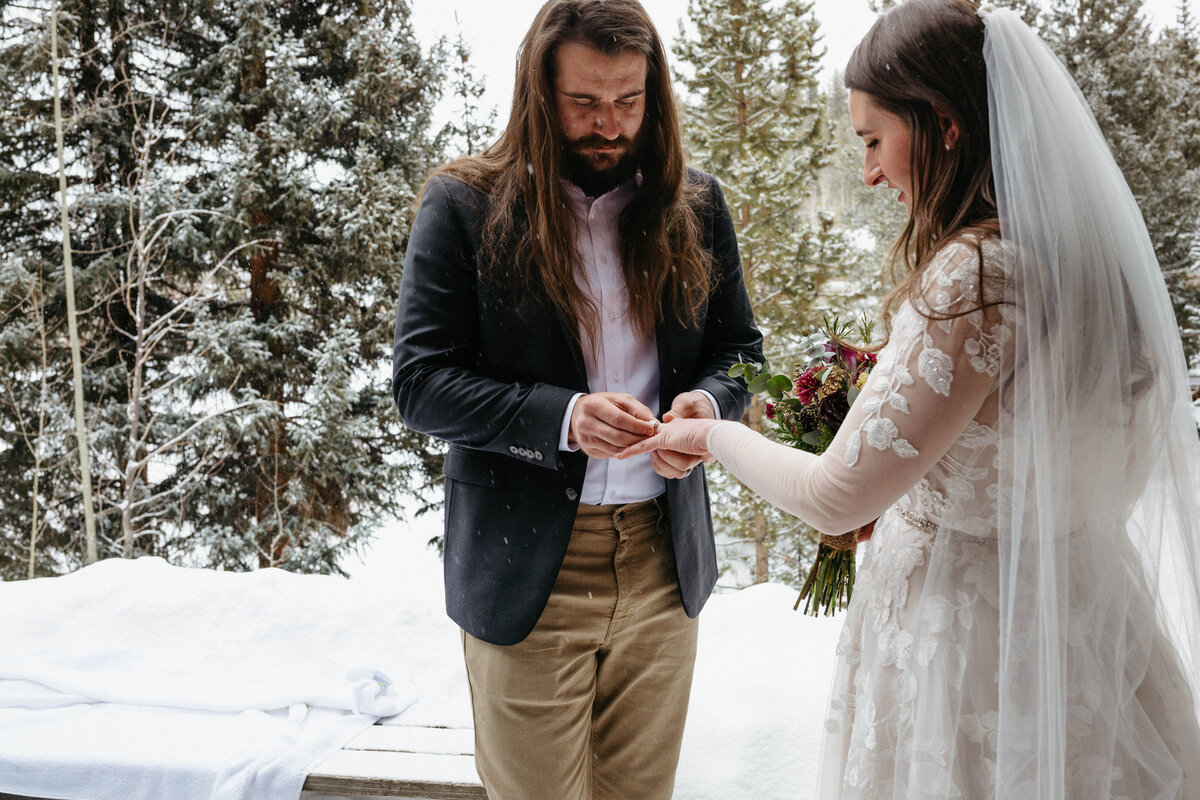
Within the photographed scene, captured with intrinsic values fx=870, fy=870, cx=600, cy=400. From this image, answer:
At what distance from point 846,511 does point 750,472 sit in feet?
0.67

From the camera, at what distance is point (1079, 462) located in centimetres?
113

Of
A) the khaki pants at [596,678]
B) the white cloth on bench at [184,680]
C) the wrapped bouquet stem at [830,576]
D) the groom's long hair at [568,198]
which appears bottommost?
the white cloth on bench at [184,680]

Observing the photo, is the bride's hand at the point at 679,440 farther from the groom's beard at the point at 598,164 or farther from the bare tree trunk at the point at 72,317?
the bare tree trunk at the point at 72,317

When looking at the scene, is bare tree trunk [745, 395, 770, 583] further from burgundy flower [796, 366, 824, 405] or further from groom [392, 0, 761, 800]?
burgundy flower [796, 366, 824, 405]

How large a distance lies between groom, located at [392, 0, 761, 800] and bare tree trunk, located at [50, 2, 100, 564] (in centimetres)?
504

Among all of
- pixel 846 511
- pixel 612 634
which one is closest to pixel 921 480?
pixel 846 511

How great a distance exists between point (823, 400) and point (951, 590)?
1.33ft

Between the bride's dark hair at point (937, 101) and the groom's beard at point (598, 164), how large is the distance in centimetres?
55

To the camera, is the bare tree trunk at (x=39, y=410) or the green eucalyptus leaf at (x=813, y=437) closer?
the green eucalyptus leaf at (x=813, y=437)

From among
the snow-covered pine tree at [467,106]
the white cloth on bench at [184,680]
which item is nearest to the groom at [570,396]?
the white cloth on bench at [184,680]

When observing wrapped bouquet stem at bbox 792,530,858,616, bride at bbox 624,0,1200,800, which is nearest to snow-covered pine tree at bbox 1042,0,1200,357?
wrapped bouquet stem at bbox 792,530,858,616

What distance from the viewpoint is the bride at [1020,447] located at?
3.53 feet

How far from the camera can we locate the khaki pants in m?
1.56

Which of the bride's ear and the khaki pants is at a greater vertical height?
the bride's ear
